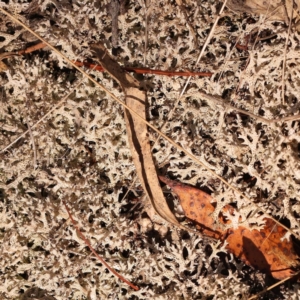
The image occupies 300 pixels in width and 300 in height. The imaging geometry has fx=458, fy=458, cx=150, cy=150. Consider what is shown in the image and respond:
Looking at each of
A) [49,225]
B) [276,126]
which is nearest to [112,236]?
[49,225]

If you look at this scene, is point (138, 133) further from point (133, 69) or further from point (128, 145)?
point (133, 69)

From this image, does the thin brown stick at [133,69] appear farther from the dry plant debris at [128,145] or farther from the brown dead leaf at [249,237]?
the brown dead leaf at [249,237]

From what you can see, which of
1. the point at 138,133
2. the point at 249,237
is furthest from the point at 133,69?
the point at 249,237

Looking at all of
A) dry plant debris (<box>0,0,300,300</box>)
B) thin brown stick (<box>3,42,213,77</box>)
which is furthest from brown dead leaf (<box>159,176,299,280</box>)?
thin brown stick (<box>3,42,213,77</box>)

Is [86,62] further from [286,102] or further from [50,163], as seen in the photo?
[286,102]

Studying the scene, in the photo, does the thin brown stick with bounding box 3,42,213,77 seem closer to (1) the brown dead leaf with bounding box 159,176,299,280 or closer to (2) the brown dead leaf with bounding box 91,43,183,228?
(2) the brown dead leaf with bounding box 91,43,183,228

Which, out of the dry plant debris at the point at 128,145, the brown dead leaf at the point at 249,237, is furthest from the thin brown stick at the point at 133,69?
the brown dead leaf at the point at 249,237
